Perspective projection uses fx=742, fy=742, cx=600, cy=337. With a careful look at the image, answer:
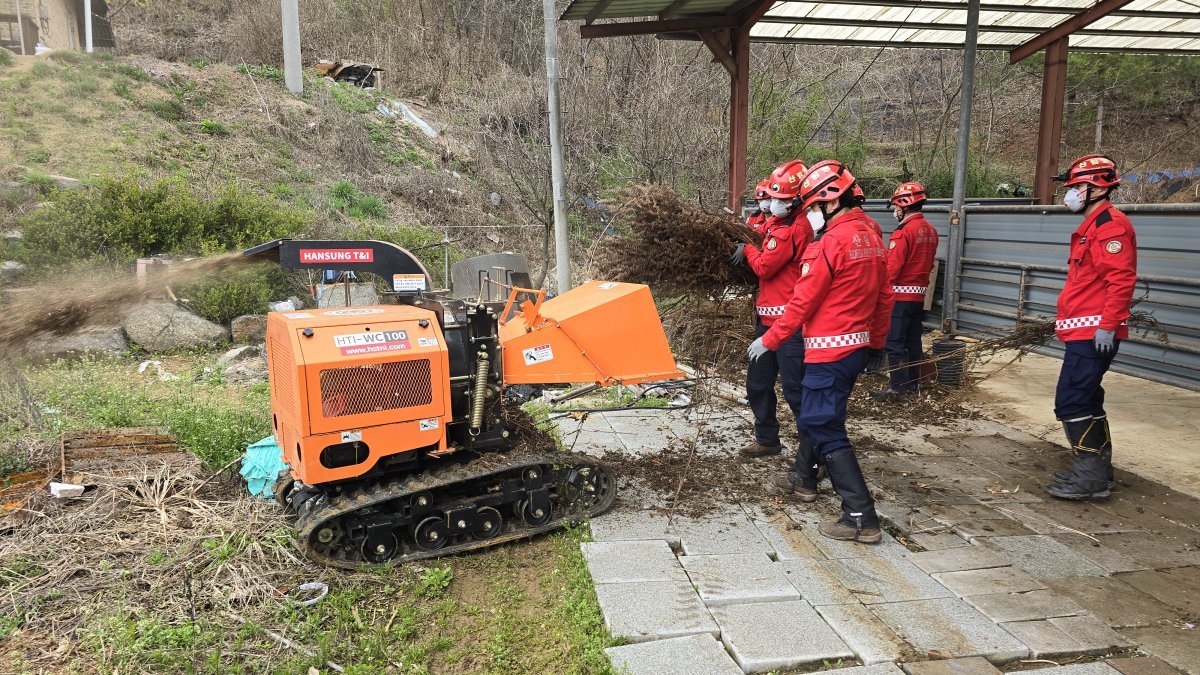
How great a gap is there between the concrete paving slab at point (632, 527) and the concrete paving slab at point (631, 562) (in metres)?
0.08

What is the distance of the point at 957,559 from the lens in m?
4.34

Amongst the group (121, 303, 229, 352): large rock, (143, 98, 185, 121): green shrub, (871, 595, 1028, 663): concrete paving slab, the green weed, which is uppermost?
(143, 98, 185, 121): green shrub

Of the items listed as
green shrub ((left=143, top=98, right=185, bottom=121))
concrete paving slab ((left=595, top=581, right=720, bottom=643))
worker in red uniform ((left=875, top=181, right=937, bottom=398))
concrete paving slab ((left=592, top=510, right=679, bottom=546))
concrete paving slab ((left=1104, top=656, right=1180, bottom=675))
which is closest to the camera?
concrete paving slab ((left=1104, top=656, right=1180, bottom=675))

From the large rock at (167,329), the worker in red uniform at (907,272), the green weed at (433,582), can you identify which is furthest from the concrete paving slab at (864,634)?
the large rock at (167,329)

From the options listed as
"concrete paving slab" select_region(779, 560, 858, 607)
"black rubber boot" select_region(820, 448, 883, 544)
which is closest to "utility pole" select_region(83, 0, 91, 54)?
"black rubber boot" select_region(820, 448, 883, 544)

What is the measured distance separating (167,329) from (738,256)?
8.34m

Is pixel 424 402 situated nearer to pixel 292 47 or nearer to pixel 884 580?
pixel 884 580

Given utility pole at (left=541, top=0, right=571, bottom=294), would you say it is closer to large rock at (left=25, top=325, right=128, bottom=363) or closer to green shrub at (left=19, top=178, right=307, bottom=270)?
green shrub at (left=19, top=178, right=307, bottom=270)

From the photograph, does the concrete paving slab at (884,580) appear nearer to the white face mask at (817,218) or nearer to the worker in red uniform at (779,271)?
the worker in red uniform at (779,271)

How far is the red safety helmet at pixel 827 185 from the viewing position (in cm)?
471

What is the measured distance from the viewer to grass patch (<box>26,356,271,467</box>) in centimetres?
602

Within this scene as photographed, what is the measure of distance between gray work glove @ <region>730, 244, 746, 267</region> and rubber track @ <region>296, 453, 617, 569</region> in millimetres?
1909

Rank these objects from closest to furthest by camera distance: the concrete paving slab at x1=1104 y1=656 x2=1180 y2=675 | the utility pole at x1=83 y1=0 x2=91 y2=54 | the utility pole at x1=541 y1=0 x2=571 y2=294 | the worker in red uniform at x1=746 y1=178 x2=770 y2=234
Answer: the concrete paving slab at x1=1104 y1=656 x2=1180 y2=675 < the worker in red uniform at x1=746 y1=178 x2=770 y2=234 < the utility pole at x1=541 y1=0 x2=571 y2=294 < the utility pole at x1=83 y1=0 x2=91 y2=54

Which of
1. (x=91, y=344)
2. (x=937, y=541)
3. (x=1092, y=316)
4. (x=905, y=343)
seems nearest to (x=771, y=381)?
(x=937, y=541)
